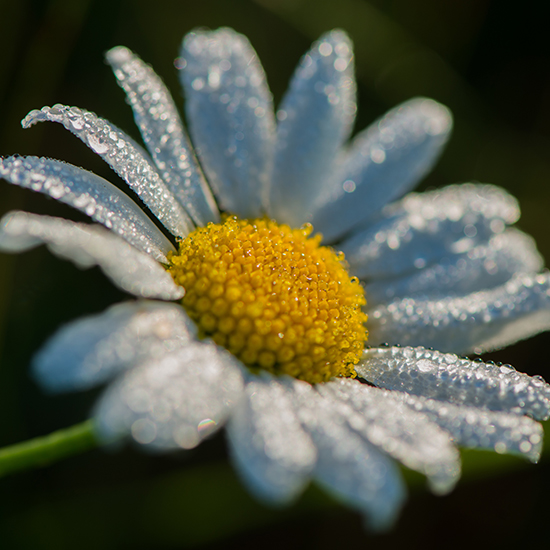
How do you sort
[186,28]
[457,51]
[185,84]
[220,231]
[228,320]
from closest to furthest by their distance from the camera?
[228,320] → [220,231] → [185,84] → [186,28] → [457,51]

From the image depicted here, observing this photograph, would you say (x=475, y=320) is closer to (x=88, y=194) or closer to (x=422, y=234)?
(x=422, y=234)

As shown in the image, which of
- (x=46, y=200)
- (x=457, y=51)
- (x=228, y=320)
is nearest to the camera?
(x=228, y=320)

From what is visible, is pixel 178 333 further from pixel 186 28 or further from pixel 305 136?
pixel 186 28

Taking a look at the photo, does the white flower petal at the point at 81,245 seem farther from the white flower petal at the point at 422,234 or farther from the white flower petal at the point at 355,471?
the white flower petal at the point at 422,234

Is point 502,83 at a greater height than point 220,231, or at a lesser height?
greater

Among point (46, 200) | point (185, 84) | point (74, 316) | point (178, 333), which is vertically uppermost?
point (185, 84)

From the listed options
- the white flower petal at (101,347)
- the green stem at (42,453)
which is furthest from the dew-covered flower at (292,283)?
the green stem at (42,453)

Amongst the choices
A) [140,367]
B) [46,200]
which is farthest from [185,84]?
[140,367]
